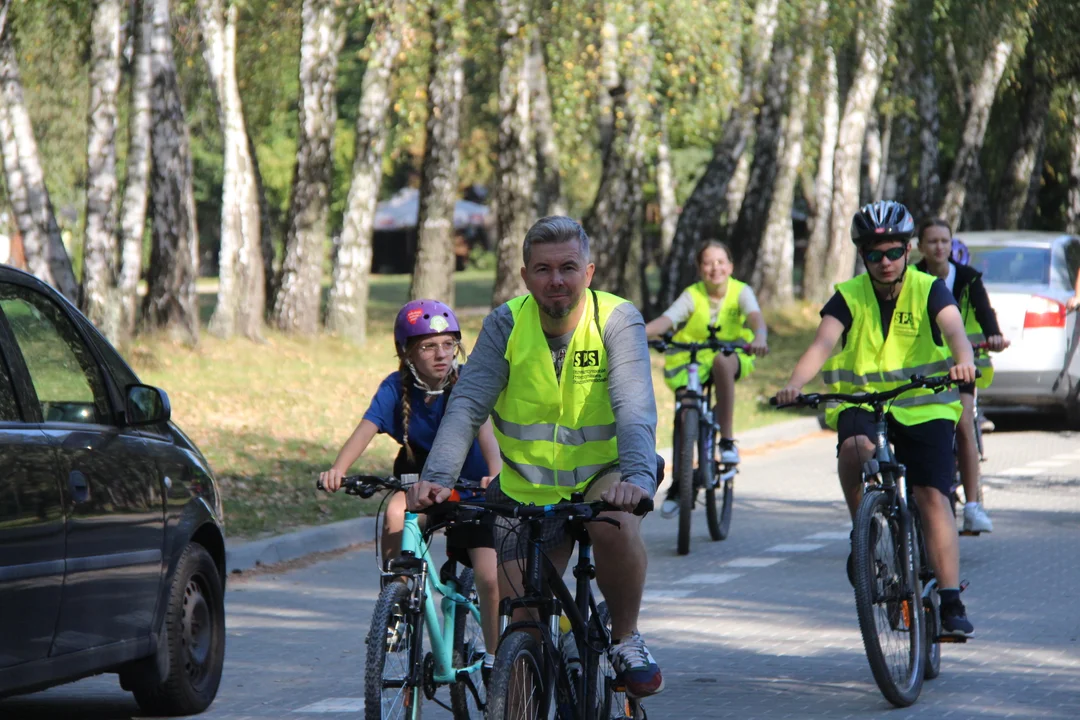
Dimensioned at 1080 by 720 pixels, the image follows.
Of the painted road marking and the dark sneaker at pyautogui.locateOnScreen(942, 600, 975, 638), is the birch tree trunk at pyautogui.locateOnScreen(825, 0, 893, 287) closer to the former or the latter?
the painted road marking

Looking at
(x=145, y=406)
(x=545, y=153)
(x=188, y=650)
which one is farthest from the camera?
(x=545, y=153)

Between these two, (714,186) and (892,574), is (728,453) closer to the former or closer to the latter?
(892,574)

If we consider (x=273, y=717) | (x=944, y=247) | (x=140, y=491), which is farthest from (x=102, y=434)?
(x=944, y=247)

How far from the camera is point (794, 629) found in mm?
8438

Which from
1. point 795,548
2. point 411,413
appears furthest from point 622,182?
point 411,413

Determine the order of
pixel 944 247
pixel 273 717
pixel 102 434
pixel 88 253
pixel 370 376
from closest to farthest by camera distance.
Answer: pixel 102 434 → pixel 273 717 → pixel 944 247 → pixel 88 253 → pixel 370 376

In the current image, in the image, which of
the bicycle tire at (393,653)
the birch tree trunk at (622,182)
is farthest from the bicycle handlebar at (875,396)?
the birch tree trunk at (622,182)

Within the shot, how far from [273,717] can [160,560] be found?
737 millimetres

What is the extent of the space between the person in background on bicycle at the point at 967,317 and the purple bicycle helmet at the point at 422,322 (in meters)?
4.67

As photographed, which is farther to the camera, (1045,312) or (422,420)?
(1045,312)

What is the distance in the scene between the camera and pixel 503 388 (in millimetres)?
5188

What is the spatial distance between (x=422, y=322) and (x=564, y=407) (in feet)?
4.07

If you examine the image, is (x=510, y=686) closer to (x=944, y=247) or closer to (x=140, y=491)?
(x=140, y=491)

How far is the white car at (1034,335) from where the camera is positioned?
17.3m
